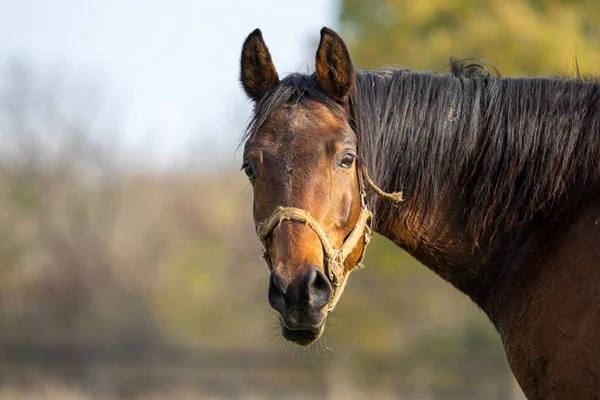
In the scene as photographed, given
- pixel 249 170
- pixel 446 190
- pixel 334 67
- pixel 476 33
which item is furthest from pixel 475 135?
pixel 476 33

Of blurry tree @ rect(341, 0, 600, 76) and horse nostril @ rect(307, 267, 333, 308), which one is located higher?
horse nostril @ rect(307, 267, 333, 308)

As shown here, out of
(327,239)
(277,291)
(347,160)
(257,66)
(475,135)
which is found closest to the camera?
(277,291)

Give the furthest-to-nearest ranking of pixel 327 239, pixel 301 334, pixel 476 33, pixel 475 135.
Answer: pixel 476 33
pixel 475 135
pixel 327 239
pixel 301 334

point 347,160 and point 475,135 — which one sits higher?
point 475,135

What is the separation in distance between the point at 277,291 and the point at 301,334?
27 centimetres

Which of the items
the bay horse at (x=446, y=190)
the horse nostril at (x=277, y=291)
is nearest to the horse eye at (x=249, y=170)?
the bay horse at (x=446, y=190)

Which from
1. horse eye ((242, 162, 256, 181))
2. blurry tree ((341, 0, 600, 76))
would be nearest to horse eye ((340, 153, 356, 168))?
horse eye ((242, 162, 256, 181))

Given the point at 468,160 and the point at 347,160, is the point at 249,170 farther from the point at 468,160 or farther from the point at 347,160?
the point at 468,160

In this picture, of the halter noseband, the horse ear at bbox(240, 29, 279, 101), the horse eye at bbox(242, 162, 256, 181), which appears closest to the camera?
Result: the halter noseband

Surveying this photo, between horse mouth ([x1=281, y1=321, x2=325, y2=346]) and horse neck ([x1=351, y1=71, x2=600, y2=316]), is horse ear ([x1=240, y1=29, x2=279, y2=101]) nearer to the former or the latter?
horse neck ([x1=351, y1=71, x2=600, y2=316])

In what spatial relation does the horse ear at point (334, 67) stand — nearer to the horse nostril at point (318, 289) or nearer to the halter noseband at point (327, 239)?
the halter noseband at point (327, 239)

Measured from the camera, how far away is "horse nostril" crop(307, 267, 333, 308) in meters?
3.38

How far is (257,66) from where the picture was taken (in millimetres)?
4176

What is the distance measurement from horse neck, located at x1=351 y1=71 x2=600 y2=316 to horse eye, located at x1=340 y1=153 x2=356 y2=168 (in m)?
0.11
